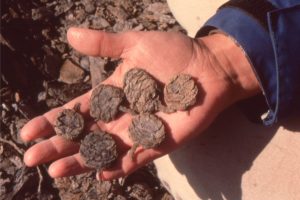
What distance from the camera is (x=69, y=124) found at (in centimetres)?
205

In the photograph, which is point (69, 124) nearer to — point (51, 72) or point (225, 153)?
point (51, 72)

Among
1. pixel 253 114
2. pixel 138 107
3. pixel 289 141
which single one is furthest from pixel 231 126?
pixel 138 107

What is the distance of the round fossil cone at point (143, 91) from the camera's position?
2031 millimetres

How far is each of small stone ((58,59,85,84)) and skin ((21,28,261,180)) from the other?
1.33 ft

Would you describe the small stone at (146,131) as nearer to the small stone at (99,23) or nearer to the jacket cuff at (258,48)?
the jacket cuff at (258,48)

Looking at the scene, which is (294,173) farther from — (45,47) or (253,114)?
(45,47)

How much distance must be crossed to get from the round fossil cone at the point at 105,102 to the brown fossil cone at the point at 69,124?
70 mm

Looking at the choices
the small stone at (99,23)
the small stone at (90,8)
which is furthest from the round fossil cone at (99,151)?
the small stone at (90,8)

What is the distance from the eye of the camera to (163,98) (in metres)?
2.07

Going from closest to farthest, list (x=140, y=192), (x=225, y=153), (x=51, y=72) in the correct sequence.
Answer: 1. (x=225, y=153)
2. (x=140, y=192)
3. (x=51, y=72)

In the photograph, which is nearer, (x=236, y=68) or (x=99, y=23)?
(x=236, y=68)

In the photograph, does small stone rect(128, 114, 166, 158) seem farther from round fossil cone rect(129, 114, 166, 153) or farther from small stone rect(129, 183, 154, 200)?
small stone rect(129, 183, 154, 200)

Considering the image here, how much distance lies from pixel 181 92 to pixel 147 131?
20cm

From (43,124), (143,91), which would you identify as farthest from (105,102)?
(43,124)
